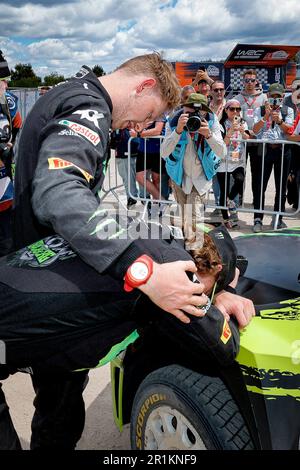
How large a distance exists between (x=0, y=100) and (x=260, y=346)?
10.2 ft

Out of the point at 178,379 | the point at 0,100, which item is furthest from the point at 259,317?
the point at 0,100

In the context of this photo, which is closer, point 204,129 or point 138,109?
point 138,109

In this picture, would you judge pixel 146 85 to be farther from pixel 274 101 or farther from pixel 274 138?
pixel 274 101

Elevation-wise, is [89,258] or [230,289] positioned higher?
[89,258]

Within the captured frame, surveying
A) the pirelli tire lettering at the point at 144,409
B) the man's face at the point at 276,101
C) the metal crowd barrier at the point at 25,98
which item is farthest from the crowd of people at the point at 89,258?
the metal crowd barrier at the point at 25,98

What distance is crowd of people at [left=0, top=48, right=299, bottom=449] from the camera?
1.43 meters

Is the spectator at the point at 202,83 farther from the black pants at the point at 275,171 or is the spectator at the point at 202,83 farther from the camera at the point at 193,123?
the camera at the point at 193,123

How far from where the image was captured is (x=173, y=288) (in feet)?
4.69

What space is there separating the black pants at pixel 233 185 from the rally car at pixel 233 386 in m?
4.54

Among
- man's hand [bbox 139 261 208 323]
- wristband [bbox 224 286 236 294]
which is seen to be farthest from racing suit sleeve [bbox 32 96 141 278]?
wristband [bbox 224 286 236 294]

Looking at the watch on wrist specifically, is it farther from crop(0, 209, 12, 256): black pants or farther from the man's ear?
crop(0, 209, 12, 256): black pants

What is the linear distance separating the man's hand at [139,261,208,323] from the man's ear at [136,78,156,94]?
2.40 ft

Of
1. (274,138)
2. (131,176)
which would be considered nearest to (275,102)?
(274,138)

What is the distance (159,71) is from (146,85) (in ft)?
0.28
